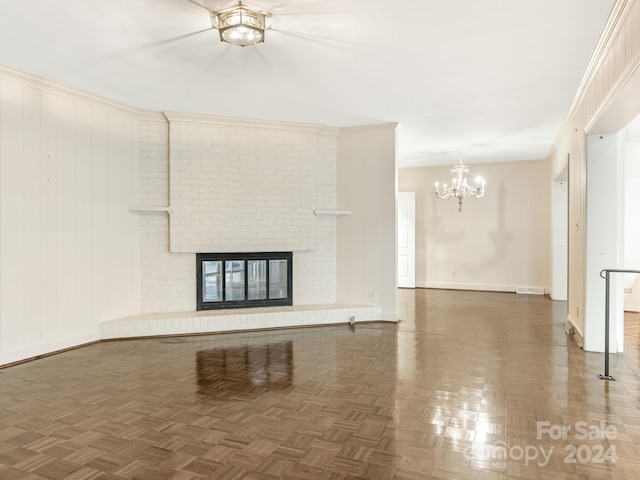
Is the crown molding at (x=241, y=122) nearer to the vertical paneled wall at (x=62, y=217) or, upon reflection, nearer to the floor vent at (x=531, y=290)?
the vertical paneled wall at (x=62, y=217)

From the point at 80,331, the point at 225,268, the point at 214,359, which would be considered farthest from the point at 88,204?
the point at 214,359

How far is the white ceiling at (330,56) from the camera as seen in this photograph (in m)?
2.92

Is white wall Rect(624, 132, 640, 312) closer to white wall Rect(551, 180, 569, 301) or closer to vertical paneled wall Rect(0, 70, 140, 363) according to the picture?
white wall Rect(551, 180, 569, 301)

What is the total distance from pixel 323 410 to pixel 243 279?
3027mm

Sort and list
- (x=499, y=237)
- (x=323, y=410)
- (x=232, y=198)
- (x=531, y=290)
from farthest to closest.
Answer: (x=499, y=237) → (x=531, y=290) → (x=232, y=198) → (x=323, y=410)

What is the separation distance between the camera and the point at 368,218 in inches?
233

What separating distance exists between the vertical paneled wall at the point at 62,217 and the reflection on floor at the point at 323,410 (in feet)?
1.28

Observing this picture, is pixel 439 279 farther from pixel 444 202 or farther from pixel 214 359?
pixel 214 359

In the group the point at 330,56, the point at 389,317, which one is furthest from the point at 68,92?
the point at 389,317

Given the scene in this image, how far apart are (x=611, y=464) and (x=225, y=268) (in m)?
4.38

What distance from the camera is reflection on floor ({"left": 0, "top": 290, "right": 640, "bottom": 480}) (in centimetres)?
220

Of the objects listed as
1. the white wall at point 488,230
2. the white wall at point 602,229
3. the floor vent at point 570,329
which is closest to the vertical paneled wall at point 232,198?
the floor vent at point 570,329

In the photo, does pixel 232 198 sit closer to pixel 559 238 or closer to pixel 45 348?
pixel 45 348

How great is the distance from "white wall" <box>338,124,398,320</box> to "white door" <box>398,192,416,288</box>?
11.7 ft
